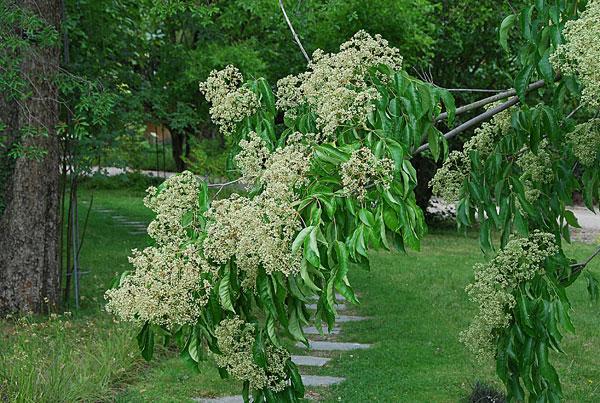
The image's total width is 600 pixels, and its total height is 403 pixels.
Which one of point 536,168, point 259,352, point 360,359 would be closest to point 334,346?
point 360,359

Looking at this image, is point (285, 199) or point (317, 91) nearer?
point (285, 199)

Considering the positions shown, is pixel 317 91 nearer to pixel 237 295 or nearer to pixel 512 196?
pixel 237 295

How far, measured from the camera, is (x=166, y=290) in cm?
242

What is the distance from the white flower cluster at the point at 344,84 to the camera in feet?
8.87

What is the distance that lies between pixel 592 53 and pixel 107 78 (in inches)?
318

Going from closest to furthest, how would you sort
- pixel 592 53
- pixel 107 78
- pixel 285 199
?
pixel 285 199 → pixel 592 53 → pixel 107 78

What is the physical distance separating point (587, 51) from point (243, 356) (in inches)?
59.7

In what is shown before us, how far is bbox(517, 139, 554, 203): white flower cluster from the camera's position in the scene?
407 cm

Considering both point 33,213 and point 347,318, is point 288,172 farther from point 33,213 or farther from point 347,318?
point 347,318

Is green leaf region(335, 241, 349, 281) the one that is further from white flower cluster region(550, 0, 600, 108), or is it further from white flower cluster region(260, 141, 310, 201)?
white flower cluster region(550, 0, 600, 108)

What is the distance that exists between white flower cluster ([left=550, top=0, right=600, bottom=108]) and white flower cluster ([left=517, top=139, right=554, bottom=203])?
117 centimetres

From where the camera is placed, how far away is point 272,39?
1648cm

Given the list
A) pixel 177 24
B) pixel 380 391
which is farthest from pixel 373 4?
pixel 380 391

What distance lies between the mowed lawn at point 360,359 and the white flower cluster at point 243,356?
169 cm
